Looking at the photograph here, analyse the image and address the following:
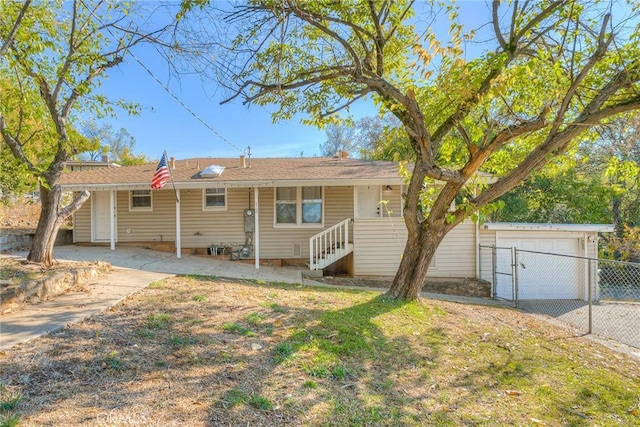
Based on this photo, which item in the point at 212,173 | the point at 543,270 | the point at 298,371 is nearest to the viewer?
the point at 298,371

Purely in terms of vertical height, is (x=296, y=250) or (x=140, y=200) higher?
(x=140, y=200)

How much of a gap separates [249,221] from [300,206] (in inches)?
69.1

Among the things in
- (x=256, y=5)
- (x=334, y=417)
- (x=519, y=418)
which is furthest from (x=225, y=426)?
(x=256, y=5)

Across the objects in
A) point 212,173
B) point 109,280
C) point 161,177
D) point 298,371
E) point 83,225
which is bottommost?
point 298,371

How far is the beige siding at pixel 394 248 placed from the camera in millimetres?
9977

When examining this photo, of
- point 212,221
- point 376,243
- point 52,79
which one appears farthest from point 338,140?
point 52,79

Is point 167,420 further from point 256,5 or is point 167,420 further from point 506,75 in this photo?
point 256,5

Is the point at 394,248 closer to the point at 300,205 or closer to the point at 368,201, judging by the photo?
the point at 368,201

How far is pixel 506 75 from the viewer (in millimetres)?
4277

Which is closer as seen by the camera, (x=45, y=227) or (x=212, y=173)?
(x=45, y=227)

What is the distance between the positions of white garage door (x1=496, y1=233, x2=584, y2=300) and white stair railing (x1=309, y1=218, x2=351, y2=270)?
4.48 meters

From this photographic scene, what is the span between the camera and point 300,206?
36.3 feet

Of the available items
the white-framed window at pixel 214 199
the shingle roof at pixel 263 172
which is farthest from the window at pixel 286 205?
the white-framed window at pixel 214 199

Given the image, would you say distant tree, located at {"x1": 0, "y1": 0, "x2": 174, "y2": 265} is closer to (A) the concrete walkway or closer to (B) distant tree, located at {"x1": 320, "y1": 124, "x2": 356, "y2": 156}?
(A) the concrete walkway
